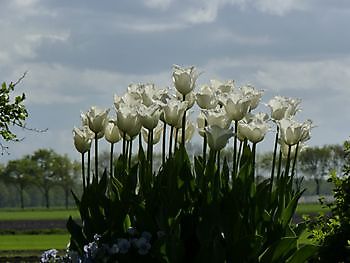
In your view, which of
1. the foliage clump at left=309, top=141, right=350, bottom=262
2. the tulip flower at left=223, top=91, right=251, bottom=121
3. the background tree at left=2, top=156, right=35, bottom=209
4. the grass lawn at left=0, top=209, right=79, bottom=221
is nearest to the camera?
the tulip flower at left=223, top=91, right=251, bottom=121

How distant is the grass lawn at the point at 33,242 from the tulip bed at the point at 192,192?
26.1m

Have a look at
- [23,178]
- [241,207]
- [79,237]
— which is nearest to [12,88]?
[79,237]

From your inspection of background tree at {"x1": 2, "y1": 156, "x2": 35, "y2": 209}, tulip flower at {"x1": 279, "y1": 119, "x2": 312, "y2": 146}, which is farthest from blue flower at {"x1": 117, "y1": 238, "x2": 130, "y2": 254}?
background tree at {"x1": 2, "y1": 156, "x2": 35, "y2": 209}

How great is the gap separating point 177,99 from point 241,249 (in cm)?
129

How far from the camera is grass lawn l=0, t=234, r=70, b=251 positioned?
33.6 meters

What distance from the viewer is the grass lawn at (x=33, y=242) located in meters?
33.6

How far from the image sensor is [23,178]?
366 feet

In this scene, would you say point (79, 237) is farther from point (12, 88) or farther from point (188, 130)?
point (12, 88)

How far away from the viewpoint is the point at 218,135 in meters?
6.16

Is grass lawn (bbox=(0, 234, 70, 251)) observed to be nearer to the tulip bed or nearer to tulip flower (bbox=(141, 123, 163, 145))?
tulip flower (bbox=(141, 123, 163, 145))

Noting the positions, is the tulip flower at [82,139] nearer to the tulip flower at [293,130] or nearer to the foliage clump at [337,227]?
the tulip flower at [293,130]

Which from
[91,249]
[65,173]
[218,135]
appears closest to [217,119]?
[218,135]

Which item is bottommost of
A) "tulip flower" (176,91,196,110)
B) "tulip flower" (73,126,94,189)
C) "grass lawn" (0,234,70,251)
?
"grass lawn" (0,234,70,251)

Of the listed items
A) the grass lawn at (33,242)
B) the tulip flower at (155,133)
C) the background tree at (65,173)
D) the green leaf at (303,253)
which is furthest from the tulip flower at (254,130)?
the background tree at (65,173)
